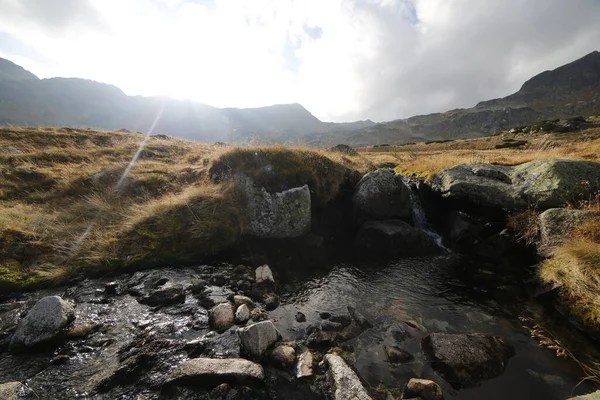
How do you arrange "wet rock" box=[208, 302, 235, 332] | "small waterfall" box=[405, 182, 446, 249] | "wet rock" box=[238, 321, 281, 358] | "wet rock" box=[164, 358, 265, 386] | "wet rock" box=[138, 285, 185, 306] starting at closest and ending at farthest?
"wet rock" box=[164, 358, 265, 386] < "wet rock" box=[238, 321, 281, 358] < "wet rock" box=[208, 302, 235, 332] < "wet rock" box=[138, 285, 185, 306] < "small waterfall" box=[405, 182, 446, 249]

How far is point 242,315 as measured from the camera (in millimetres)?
6789

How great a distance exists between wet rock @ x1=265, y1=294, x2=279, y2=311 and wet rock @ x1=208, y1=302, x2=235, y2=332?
1.16m

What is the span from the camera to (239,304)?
7383mm

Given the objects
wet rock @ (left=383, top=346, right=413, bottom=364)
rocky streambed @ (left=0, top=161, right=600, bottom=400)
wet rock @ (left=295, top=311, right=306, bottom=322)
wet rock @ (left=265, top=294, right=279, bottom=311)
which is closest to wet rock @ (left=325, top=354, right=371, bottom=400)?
rocky streambed @ (left=0, top=161, right=600, bottom=400)

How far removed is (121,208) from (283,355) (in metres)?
10.0

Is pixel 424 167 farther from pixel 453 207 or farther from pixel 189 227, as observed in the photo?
pixel 189 227

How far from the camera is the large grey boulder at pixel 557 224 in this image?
8639mm

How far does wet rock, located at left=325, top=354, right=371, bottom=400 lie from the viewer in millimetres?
4711

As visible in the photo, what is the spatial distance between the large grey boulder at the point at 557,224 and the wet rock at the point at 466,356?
489cm

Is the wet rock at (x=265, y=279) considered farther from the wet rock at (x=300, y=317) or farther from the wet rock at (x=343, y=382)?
the wet rock at (x=343, y=382)

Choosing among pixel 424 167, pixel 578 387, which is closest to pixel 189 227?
pixel 578 387

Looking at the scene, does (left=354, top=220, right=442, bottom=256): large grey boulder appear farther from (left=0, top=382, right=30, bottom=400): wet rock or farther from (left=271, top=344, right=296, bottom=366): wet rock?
(left=0, top=382, right=30, bottom=400): wet rock

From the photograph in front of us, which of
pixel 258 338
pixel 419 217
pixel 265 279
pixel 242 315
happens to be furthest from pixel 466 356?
pixel 419 217

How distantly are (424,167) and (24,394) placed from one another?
22.7m
